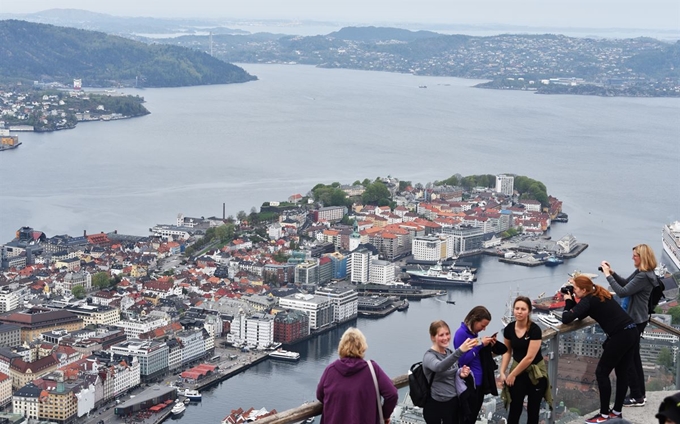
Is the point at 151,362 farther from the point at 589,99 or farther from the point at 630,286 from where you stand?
the point at 589,99

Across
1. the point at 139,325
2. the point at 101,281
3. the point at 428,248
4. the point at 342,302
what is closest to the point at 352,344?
the point at 139,325

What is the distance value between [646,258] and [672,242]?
12.2m

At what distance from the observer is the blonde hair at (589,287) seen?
1959 millimetres

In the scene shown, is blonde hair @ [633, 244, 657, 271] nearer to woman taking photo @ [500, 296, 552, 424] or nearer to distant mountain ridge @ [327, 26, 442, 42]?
woman taking photo @ [500, 296, 552, 424]

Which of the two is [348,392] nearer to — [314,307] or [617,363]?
[617,363]

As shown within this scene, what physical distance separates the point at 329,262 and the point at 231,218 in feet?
9.95

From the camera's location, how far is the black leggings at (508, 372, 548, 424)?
1.89m

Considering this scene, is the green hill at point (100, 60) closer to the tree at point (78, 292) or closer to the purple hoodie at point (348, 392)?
the tree at point (78, 292)

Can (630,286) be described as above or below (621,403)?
above

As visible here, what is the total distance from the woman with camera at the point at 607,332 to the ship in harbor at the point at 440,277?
10050 mm

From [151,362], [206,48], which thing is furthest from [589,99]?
[151,362]

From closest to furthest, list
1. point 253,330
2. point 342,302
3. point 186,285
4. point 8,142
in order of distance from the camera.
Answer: point 253,330 < point 342,302 < point 186,285 < point 8,142

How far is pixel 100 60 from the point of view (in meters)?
48.5

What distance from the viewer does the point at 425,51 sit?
63.0m
